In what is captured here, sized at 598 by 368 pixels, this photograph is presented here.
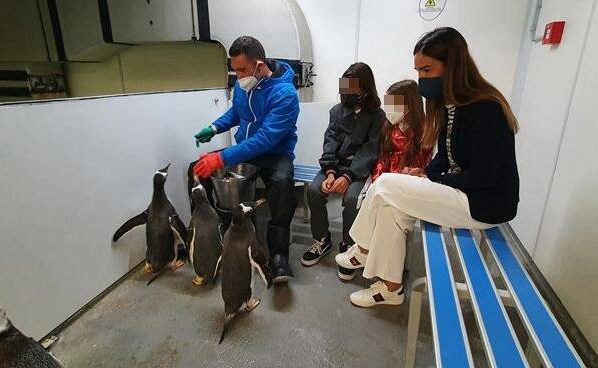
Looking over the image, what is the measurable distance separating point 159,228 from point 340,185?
964 millimetres

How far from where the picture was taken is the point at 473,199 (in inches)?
45.2

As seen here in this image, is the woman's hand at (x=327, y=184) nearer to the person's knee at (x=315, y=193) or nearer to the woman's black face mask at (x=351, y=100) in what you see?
the person's knee at (x=315, y=193)

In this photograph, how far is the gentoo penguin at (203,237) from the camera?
158cm

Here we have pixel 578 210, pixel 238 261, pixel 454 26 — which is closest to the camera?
pixel 578 210

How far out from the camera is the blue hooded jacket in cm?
171

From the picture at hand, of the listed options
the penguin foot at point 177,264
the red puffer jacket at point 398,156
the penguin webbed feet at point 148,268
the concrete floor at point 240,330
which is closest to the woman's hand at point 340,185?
the red puffer jacket at point 398,156

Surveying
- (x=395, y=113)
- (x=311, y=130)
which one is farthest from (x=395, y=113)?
(x=311, y=130)

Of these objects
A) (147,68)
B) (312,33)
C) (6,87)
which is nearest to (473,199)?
(312,33)

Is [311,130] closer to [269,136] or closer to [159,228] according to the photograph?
[269,136]

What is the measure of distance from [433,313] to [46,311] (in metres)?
1.44

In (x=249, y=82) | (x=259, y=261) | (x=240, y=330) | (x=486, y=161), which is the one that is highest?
(x=249, y=82)

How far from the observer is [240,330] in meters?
1.38

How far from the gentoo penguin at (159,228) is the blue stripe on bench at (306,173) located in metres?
0.76

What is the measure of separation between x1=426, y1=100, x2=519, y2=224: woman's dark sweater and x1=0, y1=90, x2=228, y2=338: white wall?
146 cm
